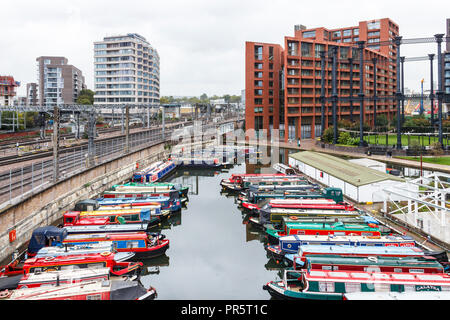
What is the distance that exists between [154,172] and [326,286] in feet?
107

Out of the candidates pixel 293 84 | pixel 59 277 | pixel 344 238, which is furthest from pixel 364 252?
pixel 293 84

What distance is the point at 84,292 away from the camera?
14.5m

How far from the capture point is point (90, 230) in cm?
2333

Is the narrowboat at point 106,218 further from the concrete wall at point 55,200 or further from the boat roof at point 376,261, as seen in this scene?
the boat roof at point 376,261

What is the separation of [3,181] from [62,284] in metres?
17.3

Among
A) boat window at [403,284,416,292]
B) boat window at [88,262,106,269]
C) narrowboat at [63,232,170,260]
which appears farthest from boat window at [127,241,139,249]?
boat window at [403,284,416,292]

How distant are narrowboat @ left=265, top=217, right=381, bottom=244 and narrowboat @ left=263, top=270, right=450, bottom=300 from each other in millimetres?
6511

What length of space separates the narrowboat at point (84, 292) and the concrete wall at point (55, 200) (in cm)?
656

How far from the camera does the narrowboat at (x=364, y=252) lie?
1822 centimetres

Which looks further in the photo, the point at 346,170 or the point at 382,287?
the point at 346,170

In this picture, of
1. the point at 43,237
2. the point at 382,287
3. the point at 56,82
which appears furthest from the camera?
the point at 56,82

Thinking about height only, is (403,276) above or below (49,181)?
below

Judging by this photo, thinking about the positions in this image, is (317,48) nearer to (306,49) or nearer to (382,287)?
(306,49)
